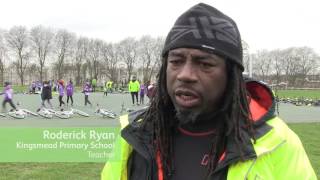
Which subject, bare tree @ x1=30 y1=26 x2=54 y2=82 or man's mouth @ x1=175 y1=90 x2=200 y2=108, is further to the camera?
bare tree @ x1=30 y1=26 x2=54 y2=82

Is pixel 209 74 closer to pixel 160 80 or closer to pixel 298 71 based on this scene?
pixel 160 80

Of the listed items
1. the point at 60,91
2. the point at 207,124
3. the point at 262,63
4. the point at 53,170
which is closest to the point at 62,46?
the point at 262,63

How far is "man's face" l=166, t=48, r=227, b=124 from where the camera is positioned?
158 centimetres

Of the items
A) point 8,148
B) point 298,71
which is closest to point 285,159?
point 8,148

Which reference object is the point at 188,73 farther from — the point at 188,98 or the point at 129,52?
the point at 129,52

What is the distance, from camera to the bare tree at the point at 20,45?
271 ft

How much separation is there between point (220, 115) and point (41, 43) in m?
86.3

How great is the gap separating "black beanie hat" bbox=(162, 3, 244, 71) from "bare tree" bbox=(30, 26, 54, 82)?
85279 mm

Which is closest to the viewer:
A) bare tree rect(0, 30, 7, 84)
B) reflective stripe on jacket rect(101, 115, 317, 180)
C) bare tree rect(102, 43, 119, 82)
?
reflective stripe on jacket rect(101, 115, 317, 180)

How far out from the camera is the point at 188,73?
1.57 m

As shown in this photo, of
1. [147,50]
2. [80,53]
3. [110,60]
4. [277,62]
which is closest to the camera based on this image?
[80,53]

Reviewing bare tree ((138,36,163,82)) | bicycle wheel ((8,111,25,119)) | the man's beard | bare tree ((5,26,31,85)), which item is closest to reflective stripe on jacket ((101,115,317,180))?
the man's beard

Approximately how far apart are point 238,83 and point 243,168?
1.01ft

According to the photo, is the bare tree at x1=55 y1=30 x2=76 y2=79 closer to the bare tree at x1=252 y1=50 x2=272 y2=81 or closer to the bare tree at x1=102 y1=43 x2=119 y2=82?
the bare tree at x1=102 y1=43 x2=119 y2=82
